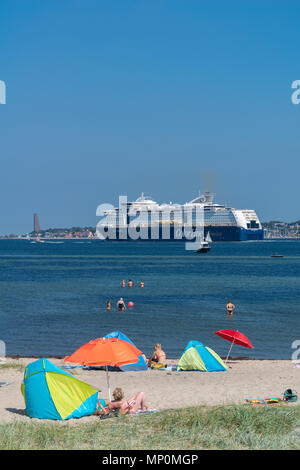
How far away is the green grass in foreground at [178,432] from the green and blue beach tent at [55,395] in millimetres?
694

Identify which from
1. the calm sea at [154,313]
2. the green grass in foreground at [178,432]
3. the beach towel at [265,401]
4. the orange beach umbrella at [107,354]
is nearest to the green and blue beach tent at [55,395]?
the green grass in foreground at [178,432]

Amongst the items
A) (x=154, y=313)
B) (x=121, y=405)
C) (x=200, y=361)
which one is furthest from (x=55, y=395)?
(x=154, y=313)

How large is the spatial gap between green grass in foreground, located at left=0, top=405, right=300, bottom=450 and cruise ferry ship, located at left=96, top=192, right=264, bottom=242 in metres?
155

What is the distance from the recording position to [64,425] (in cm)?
1024

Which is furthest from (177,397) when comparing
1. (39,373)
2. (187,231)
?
(187,231)

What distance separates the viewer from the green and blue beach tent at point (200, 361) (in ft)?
54.0

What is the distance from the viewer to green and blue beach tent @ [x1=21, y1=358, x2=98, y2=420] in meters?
11.0

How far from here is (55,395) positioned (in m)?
11.0

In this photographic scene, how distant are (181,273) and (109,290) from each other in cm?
1876

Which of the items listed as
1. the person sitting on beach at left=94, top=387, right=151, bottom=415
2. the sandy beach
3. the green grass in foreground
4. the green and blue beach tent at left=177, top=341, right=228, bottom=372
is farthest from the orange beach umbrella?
the green and blue beach tent at left=177, top=341, right=228, bottom=372

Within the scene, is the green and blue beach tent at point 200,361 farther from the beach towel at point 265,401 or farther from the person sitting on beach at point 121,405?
the person sitting on beach at point 121,405

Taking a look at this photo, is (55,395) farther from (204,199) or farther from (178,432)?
(204,199)

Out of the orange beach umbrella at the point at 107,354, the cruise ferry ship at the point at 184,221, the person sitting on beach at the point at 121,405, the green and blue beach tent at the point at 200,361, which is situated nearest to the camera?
the person sitting on beach at the point at 121,405

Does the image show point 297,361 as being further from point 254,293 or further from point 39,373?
point 254,293
